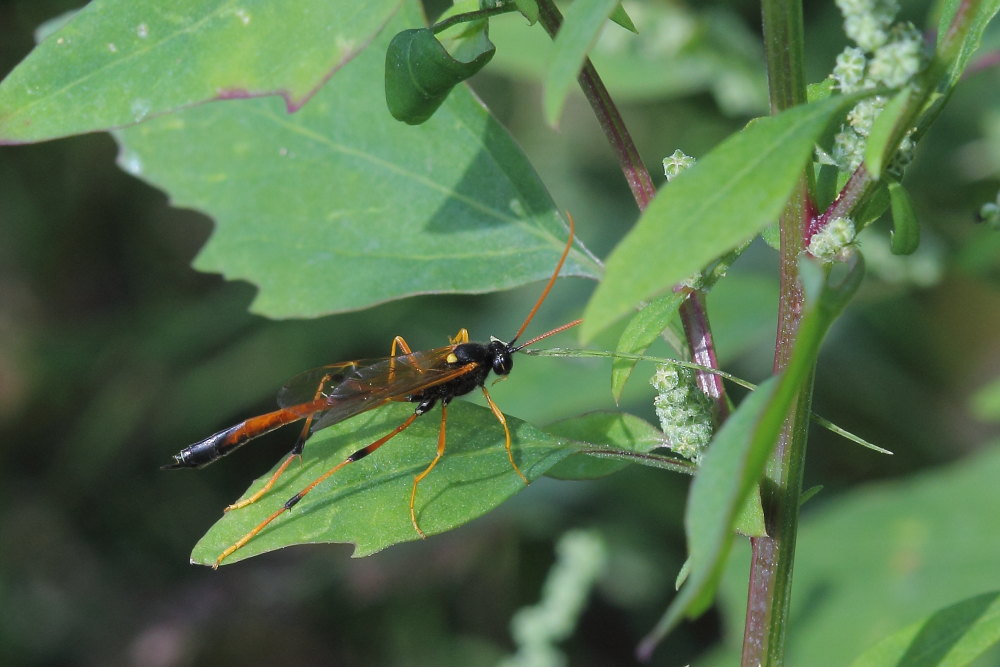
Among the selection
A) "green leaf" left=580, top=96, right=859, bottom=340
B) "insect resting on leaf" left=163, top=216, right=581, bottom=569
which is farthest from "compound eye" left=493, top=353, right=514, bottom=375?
"green leaf" left=580, top=96, right=859, bottom=340

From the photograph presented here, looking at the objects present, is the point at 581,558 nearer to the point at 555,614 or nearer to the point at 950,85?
the point at 555,614

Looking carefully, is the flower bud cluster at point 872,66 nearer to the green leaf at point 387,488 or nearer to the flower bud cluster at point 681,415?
the flower bud cluster at point 681,415

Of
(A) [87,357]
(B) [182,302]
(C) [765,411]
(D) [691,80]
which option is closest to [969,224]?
(D) [691,80]

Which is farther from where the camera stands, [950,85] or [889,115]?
[950,85]

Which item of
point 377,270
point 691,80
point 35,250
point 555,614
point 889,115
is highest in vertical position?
point 889,115

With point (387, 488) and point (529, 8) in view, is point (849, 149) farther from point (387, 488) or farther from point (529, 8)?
point (387, 488)

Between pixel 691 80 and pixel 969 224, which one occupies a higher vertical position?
pixel 691 80

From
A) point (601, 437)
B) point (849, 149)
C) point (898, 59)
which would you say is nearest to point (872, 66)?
point (898, 59)
